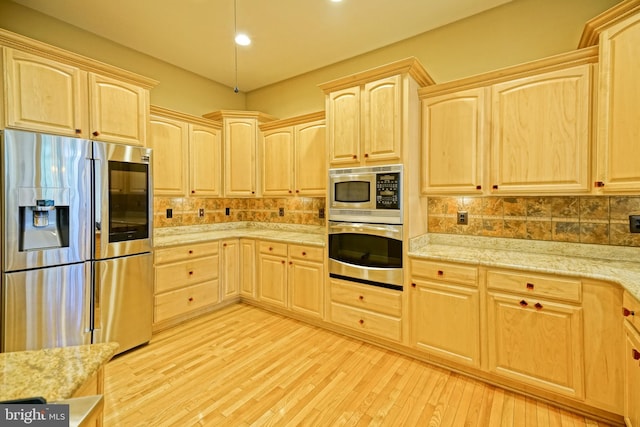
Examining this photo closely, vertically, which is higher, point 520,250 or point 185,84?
point 185,84

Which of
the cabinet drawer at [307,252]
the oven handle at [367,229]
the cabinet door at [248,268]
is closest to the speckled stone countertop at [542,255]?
the oven handle at [367,229]

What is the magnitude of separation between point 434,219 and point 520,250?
A: 747 millimetres

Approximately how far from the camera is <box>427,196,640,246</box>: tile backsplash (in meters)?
2.16

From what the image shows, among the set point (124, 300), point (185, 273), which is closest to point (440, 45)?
point (185, 273)

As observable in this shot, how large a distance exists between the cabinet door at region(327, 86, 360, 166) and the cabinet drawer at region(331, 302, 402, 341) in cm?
141

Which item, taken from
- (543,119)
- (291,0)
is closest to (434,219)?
(543,119)

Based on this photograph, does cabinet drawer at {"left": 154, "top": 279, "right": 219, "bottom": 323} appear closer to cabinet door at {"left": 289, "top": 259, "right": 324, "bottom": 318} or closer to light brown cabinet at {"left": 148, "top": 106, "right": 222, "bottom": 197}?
cabinet door at {"left": 289, "top": 259, "right": 324, "bottom": 318}

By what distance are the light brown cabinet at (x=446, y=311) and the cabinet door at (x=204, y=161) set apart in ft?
8.66

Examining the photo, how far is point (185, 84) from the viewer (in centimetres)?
382

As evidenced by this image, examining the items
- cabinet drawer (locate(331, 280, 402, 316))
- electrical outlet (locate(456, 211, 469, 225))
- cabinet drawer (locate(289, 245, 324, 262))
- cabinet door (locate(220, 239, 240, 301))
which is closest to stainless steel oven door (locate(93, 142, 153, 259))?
cabinet door (locate(220, 239, 240, 301))

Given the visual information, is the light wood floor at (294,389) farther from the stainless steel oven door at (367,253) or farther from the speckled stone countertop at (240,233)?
the speckled stone countertop at (240,233)

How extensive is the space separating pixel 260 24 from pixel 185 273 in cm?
265

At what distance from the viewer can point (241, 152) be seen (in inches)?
154

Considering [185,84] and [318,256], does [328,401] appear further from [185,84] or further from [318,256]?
[185,84]
